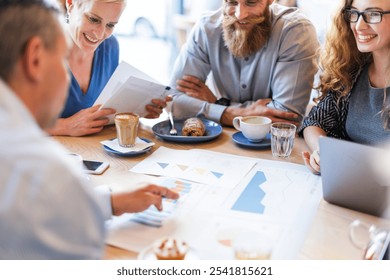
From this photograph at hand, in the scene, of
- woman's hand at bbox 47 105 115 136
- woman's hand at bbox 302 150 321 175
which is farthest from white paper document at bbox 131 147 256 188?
woman's hand at bbox 47 105 115 136

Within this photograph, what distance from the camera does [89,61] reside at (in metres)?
1.94

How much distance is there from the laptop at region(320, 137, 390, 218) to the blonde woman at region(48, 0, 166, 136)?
79 cm

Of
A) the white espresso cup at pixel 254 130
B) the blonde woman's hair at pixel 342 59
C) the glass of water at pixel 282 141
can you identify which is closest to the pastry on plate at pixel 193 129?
the white espresso cup at pixel 254 130

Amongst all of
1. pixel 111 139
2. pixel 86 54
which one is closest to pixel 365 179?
→ pixel 111 139

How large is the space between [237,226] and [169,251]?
202 millimetres

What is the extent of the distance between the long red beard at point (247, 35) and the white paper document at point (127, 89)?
17.3 inches

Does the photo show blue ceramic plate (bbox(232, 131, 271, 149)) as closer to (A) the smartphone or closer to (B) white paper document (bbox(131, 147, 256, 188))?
(B) white paper document (bbox(131, 147, 256, 188))

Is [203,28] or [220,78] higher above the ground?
[203,28]

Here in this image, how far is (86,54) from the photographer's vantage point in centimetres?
192

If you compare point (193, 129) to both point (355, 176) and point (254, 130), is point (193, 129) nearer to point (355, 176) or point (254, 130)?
point (254, 130)

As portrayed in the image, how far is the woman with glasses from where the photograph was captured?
4.94 feet

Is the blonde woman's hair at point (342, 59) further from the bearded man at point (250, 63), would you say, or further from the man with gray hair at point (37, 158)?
the man with gray hair at point (37, 158)

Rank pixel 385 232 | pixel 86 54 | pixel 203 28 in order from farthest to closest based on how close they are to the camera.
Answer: pixel 203 28, pixel 86 54, pixel 385 232

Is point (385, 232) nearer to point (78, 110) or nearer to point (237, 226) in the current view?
point (237, 226)
